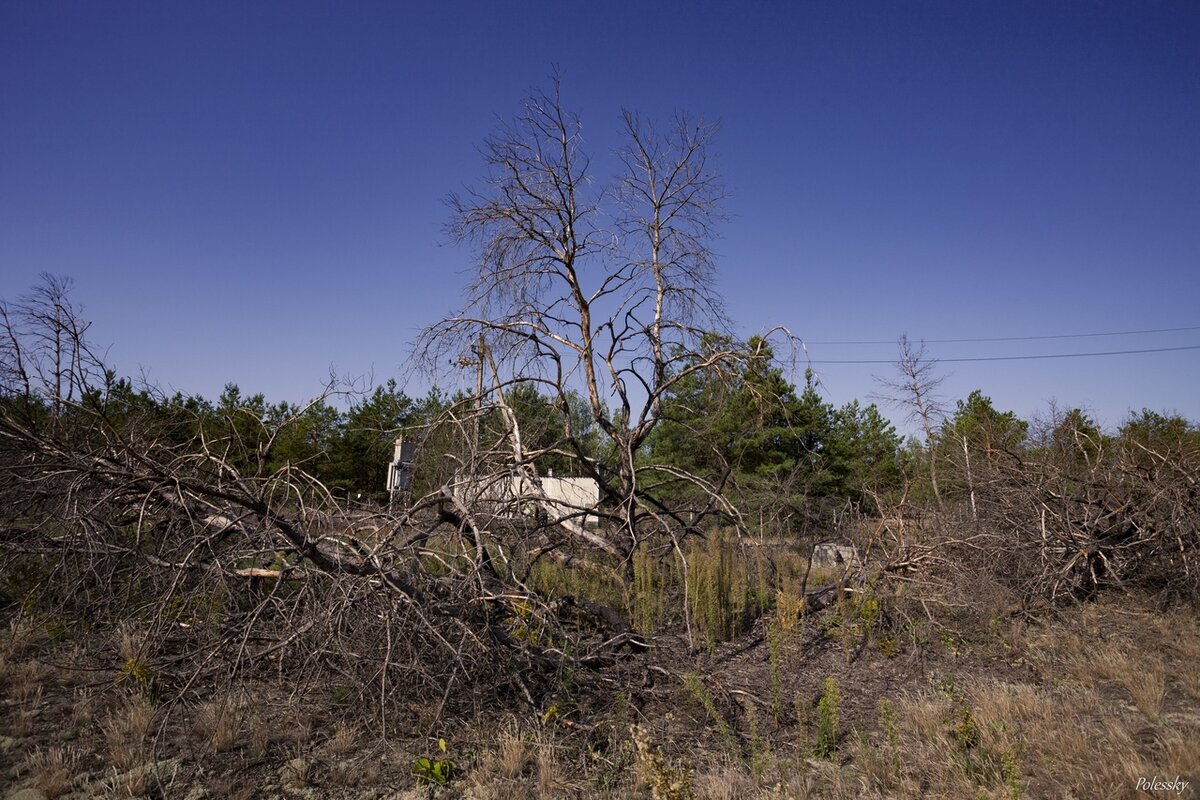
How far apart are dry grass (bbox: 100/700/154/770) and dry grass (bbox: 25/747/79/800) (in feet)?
0.59

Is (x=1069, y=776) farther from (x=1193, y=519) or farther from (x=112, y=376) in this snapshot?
(x=112, y=376)

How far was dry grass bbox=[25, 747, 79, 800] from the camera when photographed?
3.37m

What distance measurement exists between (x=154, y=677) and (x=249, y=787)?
1.76 metres

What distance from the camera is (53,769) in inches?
138

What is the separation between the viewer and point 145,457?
4203 mm

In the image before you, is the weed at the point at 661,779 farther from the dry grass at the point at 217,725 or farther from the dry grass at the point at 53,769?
the dry grass at the point at 53,769

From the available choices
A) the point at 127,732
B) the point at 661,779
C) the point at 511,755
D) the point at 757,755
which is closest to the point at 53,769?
the point at 127,732

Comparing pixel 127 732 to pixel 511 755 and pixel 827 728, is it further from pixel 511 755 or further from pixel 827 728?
pixel 827 728

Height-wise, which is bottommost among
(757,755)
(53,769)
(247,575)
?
(757,755)

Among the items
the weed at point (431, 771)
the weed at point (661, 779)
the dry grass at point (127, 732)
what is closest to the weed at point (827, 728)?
the weed at point (661, 779)

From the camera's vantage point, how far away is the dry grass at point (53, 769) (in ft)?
11.1

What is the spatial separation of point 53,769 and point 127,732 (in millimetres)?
571

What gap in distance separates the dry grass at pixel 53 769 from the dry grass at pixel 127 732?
18cm

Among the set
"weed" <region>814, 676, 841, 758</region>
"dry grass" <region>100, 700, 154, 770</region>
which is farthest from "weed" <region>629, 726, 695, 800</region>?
A: "dry grass" <region>100, 700, 154, 770</region>
